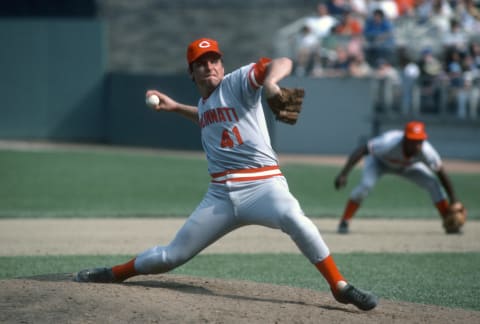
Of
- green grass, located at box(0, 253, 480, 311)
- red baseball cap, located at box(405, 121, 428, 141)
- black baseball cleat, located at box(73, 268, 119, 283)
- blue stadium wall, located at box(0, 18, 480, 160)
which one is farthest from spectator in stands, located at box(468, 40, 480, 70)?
black baseball cleat, located at box(73, 268, 119, 283)

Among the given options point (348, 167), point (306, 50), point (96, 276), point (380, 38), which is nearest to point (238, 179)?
point (96, 276)

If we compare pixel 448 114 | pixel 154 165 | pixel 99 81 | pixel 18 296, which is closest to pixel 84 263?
pixel 18 296

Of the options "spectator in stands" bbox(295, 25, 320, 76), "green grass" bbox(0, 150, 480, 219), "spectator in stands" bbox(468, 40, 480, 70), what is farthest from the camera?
"spectator in stands" bbox(295, 25, 320, 76)

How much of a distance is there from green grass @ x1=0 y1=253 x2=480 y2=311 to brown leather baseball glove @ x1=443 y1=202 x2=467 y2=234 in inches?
51.0

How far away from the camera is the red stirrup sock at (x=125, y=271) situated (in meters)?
6.21

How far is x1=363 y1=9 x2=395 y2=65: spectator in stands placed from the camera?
67.8ft

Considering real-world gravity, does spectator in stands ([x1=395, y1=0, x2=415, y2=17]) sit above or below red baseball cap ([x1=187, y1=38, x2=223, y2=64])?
above

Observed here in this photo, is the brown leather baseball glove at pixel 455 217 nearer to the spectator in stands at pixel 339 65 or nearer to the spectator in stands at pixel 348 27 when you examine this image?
the spectator in stands at pixel 339 65

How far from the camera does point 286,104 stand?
5258 millimetres

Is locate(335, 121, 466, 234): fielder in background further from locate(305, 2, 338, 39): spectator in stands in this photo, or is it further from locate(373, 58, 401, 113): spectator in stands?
locate(305, 2, 338, 39): spectator in stands

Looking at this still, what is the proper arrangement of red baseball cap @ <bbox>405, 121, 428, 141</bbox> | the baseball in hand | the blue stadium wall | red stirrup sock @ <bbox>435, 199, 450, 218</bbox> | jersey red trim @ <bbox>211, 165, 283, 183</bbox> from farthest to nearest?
1. the blue stadium wall
2. red stirrup sock @ <bbox>435, 199, 450, 218</bbox>
3. red baseball cap @ <bbox>405, 121, 428, 141</bbox>
4. the baseball in hand
5. jersey red trim @ <bbox>211, 165, 283, 183</bbox>

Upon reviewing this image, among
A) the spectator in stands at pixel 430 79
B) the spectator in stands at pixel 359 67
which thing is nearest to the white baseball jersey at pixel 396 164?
the spectator in stands at pixel 430 79

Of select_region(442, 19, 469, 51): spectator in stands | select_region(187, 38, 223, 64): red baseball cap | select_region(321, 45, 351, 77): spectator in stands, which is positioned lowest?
select_region(187, 38, 223, 64): red baseball cap

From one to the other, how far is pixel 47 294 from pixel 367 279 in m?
3.13
